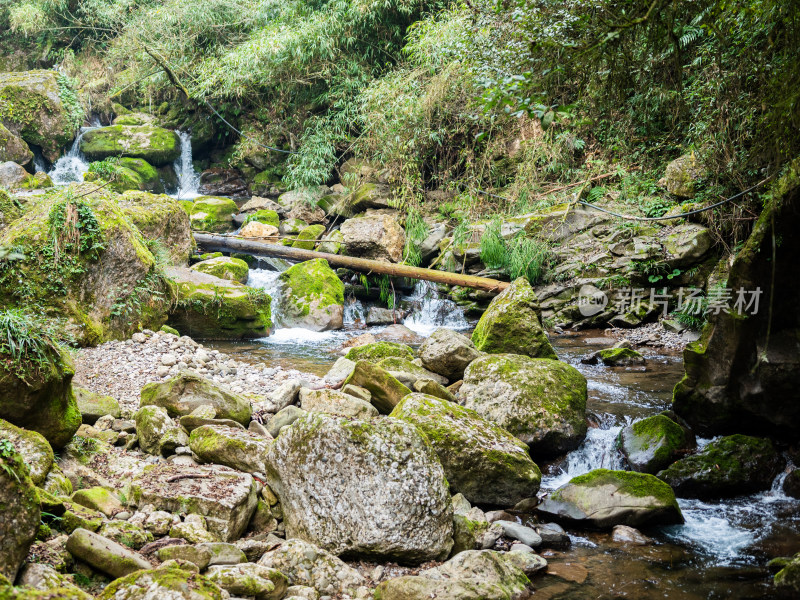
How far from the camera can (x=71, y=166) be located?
599 inches

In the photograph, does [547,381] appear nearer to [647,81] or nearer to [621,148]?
[647,81]

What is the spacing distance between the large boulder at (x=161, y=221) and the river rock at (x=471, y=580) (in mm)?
6930

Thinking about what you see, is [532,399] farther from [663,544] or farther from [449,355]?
[663,544]

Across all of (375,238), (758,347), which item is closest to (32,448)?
(758,347)

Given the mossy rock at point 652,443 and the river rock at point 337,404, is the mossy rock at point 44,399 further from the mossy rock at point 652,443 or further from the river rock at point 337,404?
the mossy rock at point 652,443

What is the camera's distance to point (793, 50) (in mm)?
3715

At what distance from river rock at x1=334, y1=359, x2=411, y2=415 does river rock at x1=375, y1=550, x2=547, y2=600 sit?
1.96 metres

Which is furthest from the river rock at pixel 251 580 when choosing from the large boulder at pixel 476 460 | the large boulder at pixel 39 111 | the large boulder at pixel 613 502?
the large boulder at pixel 39 111

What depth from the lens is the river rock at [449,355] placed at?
633cm

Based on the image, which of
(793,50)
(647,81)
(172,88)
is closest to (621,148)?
(647,81)

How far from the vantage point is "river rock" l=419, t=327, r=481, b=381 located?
20.8 ft

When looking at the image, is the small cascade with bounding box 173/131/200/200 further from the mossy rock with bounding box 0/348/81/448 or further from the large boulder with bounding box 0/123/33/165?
the mossy rock with bounding box 0/348/81/448

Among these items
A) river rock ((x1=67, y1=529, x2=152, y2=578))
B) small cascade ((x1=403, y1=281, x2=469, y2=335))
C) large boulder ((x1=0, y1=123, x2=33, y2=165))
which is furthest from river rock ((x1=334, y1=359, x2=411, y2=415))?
large boulder ((x1=0, y1=123, x2=33, y2=165))

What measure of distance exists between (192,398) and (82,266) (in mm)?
3146
